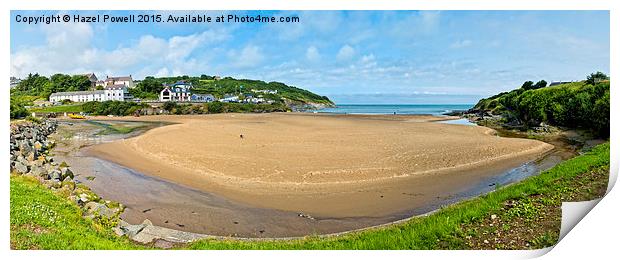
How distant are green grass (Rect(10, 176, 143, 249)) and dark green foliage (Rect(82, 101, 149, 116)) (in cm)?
2013

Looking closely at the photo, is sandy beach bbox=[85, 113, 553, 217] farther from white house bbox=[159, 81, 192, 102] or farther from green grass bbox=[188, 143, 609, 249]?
white house bbox=[159, 81, 192, 102]

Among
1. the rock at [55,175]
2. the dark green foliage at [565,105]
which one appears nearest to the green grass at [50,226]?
the rock at [55,175]

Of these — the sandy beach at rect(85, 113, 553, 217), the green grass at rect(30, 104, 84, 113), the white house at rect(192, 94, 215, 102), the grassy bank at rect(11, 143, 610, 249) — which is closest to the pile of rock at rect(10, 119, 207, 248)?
the grassy bank at rect(11, 143, 610, 249)

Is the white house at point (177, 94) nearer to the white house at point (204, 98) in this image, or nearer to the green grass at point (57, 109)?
the white house at point (204, 98)

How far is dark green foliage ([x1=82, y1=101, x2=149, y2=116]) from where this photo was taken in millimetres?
24072

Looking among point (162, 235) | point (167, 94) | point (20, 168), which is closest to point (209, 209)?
point (162, 235)

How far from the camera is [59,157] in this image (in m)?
→ 12.2

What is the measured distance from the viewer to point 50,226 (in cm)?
431

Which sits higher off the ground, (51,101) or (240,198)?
(51,101)

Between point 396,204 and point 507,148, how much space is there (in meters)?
8.66

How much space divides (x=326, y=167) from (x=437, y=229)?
560cm

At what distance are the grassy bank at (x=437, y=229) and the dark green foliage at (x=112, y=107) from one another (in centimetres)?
2099

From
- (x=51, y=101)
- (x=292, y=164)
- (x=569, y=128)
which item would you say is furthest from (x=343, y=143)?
(x=51, y=101)
